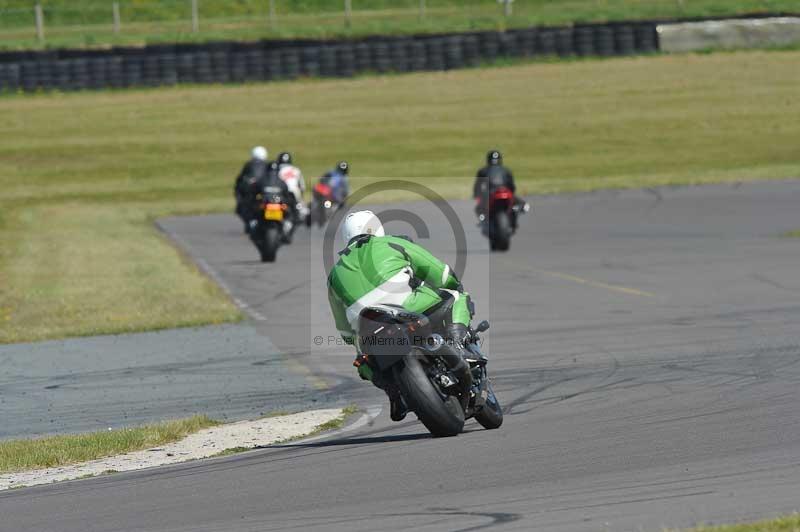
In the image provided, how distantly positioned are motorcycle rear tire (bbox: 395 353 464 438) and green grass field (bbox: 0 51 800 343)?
894 inches

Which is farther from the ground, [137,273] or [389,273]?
A: [389,273]

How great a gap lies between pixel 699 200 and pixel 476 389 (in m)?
22.1

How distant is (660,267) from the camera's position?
64.3 ft

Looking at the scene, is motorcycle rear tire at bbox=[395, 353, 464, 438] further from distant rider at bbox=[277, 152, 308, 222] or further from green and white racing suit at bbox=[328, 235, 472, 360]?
distant rider at bbox=[277, 152, 308, 222]

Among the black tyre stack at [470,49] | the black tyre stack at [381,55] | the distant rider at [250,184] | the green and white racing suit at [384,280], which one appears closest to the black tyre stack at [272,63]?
the black tyre stack at [381,55]

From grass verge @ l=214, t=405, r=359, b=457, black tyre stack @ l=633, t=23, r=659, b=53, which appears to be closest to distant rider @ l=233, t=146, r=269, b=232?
grass verge @ l=214, t=405, r=359, b=457

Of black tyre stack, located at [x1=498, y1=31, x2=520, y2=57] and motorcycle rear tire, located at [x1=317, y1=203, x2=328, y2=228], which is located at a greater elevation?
black tyre stack, located at [x1=498, y1=31, x2=520, y2=57]

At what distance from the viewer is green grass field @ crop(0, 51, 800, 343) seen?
124 ft

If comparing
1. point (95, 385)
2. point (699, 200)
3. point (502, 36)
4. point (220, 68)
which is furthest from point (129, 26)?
point (95, 385)

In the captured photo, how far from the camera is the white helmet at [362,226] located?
9.03 metres

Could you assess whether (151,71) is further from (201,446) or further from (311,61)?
(201,446)

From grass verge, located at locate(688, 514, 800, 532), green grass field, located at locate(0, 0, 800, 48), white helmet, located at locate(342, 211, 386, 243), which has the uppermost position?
green grass field, located at locate(0, 0, 800, 48)

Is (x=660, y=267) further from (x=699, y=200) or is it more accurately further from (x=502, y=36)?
(x=502, y=36)

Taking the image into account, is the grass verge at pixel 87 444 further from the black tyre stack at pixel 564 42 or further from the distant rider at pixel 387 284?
the black tyre stack at pixel 564 42
